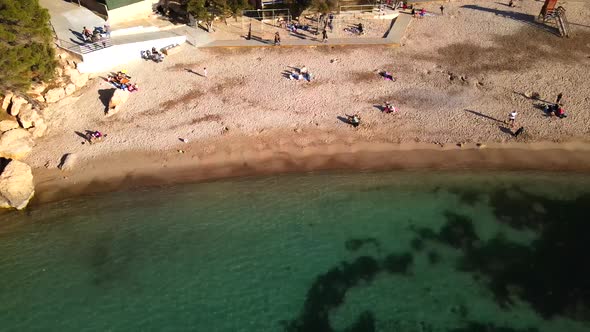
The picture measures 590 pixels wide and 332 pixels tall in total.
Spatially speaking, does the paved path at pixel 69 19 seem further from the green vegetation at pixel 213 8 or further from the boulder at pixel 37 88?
the green vegetation at pixel 213 8

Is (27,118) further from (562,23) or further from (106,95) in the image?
(562,23)

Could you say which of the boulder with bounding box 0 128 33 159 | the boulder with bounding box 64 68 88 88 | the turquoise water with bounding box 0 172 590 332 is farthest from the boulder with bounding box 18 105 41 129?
the turquoise water with bounding box 0 172 590 332

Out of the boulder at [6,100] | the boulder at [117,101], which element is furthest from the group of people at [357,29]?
the boulder at [6,100]

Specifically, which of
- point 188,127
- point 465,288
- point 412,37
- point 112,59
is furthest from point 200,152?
point 412,37

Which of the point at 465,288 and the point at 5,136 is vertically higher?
the point at 5,136

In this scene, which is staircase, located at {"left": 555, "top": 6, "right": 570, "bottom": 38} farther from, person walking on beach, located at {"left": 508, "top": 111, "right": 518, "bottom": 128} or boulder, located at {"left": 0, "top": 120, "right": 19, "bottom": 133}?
boulder, located at {"left": 0, "top": 120, "right": 19, "bottom": 133}

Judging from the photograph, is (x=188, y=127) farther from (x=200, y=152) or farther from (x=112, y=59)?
(x=112, y=59)
